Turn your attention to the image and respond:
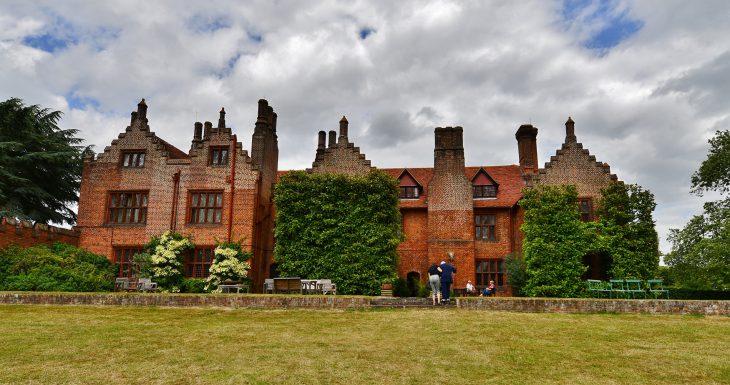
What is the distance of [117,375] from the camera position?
659 centimetres

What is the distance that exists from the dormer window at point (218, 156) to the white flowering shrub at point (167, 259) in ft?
14.7

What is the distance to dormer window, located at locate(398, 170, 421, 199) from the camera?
89.7ft

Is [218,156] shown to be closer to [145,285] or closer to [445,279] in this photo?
[145,285]

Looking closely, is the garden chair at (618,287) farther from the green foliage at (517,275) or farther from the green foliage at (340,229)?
the green foliage at (340,229)

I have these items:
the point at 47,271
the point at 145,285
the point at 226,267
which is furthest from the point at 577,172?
the point at 47,271

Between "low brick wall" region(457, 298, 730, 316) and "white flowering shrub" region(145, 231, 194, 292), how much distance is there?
50.7 ft

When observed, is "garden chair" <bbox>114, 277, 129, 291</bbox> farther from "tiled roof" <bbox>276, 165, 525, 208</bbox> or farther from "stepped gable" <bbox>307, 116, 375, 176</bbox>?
"stepped gable" <bbox>307, 116, 375, 176</bbox>

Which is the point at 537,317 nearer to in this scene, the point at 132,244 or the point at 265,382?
the point at 265,382

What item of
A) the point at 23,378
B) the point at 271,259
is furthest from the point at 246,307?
the point at 271,259

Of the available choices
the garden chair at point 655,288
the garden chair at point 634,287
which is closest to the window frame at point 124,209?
the garden chair at point 634,287

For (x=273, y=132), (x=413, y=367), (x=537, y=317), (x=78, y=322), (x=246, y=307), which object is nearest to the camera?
(x=413, y=367)

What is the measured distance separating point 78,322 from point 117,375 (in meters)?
6.01

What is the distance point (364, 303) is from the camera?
14.6m

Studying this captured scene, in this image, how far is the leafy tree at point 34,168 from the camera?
27.4 metres
